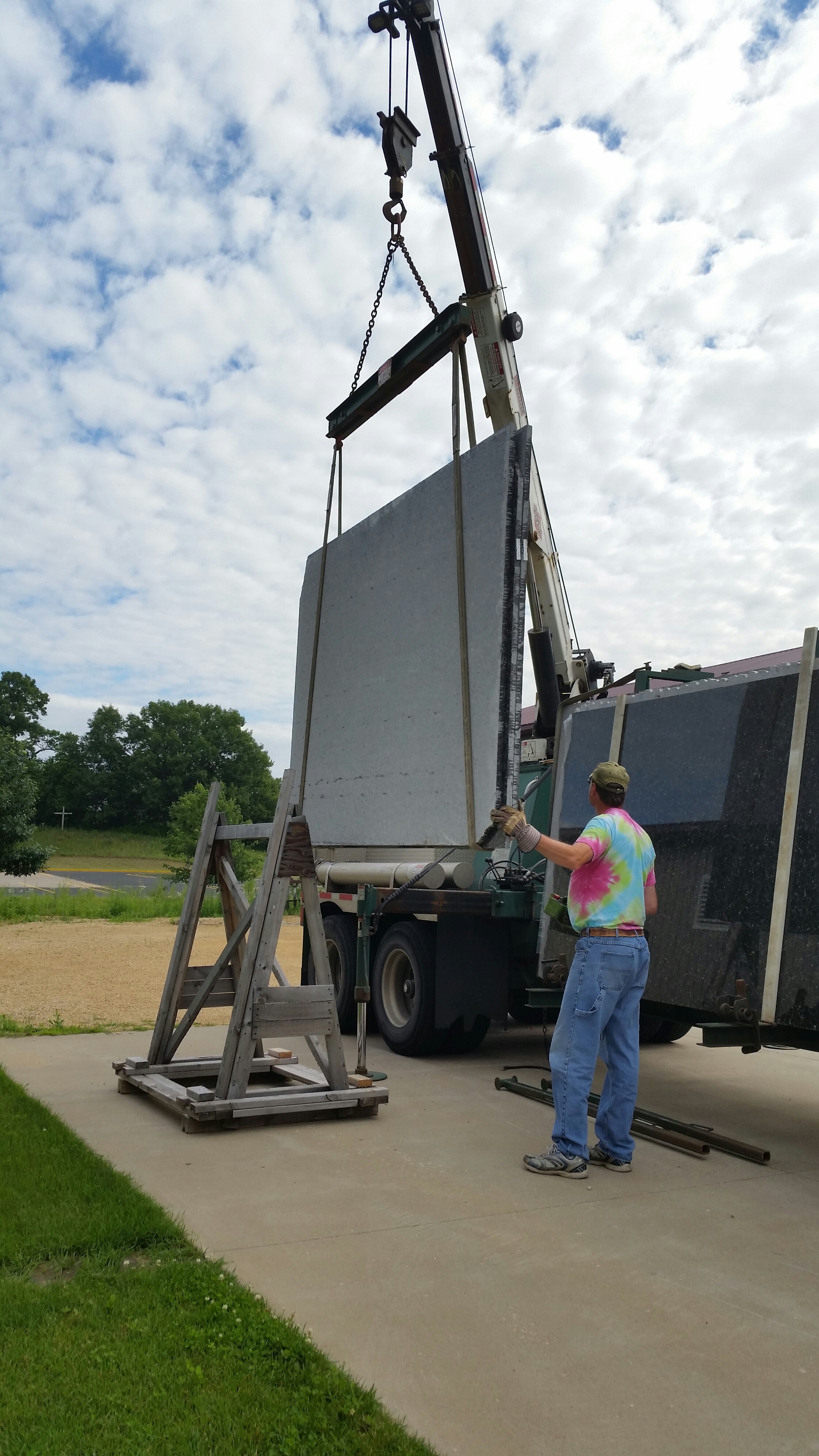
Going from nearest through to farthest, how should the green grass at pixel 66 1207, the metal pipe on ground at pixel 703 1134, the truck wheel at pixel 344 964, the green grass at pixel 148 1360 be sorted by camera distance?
1. the green grass at pixel 148 1360
2. the green grass at pixel 66 1207
3. the metal pipe on ground at pixel 703 1134
4. the truck wheel at pixel 344 964

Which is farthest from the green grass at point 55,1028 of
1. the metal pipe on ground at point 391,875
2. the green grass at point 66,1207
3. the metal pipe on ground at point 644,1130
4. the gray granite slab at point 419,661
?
the metal pipe on ground at point 644,1130

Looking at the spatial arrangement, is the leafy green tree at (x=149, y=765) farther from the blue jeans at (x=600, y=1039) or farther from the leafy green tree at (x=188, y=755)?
the blue jeans at (x=600, y=1039)

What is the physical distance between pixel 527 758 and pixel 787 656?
3.87 meters

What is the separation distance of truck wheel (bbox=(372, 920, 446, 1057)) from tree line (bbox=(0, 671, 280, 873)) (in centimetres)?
6900

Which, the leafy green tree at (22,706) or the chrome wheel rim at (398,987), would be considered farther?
the leafy green tree at (22,706)

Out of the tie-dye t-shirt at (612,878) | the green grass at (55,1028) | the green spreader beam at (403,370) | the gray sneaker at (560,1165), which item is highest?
the green spreader beam at (403,370)

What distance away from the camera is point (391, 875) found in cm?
790

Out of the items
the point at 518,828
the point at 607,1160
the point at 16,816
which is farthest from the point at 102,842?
the point at 518,828

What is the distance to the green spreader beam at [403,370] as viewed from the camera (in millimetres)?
5660

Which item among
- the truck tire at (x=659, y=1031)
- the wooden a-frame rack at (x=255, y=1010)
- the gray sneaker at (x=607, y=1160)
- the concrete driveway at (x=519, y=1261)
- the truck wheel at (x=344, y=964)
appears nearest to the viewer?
the concrete driveway at (x=519, y=1261)

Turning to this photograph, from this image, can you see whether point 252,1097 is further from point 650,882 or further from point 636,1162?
point 650,882

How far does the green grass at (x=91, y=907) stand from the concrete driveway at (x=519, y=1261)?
16200 mm

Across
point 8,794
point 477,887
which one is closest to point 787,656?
point 477,887

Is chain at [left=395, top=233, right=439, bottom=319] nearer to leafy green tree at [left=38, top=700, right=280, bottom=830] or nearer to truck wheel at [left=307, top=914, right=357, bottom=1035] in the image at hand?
truck wheel at [left=307, top=914, right=357, bottom=1035]
